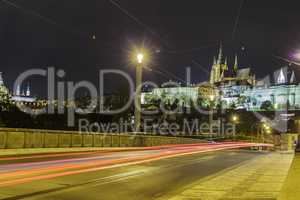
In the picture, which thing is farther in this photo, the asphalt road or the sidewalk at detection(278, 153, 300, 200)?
the asphalt road

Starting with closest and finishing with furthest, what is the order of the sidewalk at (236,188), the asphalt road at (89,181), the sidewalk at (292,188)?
the sidewalk at (292,188) < the asphalt road at (89,181) < the sidewalk at (236,188)

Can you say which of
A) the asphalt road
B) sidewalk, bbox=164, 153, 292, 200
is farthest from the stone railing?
sidewalk, bbox=164, 153, 292, 200

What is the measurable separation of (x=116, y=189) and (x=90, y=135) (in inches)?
852

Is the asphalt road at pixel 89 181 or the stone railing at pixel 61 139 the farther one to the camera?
the stone railing at pixel 61 139

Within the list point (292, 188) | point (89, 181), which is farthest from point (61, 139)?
point (292, 188)

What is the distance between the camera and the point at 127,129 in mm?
75688

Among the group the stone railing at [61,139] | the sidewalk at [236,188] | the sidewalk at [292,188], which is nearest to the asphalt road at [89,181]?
the sidewalk at [236,188]

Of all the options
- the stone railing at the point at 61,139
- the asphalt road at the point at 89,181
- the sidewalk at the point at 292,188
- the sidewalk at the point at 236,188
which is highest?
the stone railing at the point at 61,139

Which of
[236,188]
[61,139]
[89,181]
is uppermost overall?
[61,139]

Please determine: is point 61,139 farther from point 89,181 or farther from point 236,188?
point 236,188

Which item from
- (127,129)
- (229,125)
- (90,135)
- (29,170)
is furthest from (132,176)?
(229,125)

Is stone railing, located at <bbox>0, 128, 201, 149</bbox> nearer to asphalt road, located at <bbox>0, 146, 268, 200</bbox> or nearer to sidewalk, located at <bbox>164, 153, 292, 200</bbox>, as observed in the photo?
asphalt road, located at <bbox>0, 146, 268, 200</bbox>

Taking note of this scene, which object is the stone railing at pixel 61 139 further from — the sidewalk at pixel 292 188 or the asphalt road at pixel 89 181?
the sidewalk at pixel 292 188

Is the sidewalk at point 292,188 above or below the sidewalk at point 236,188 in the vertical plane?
above
